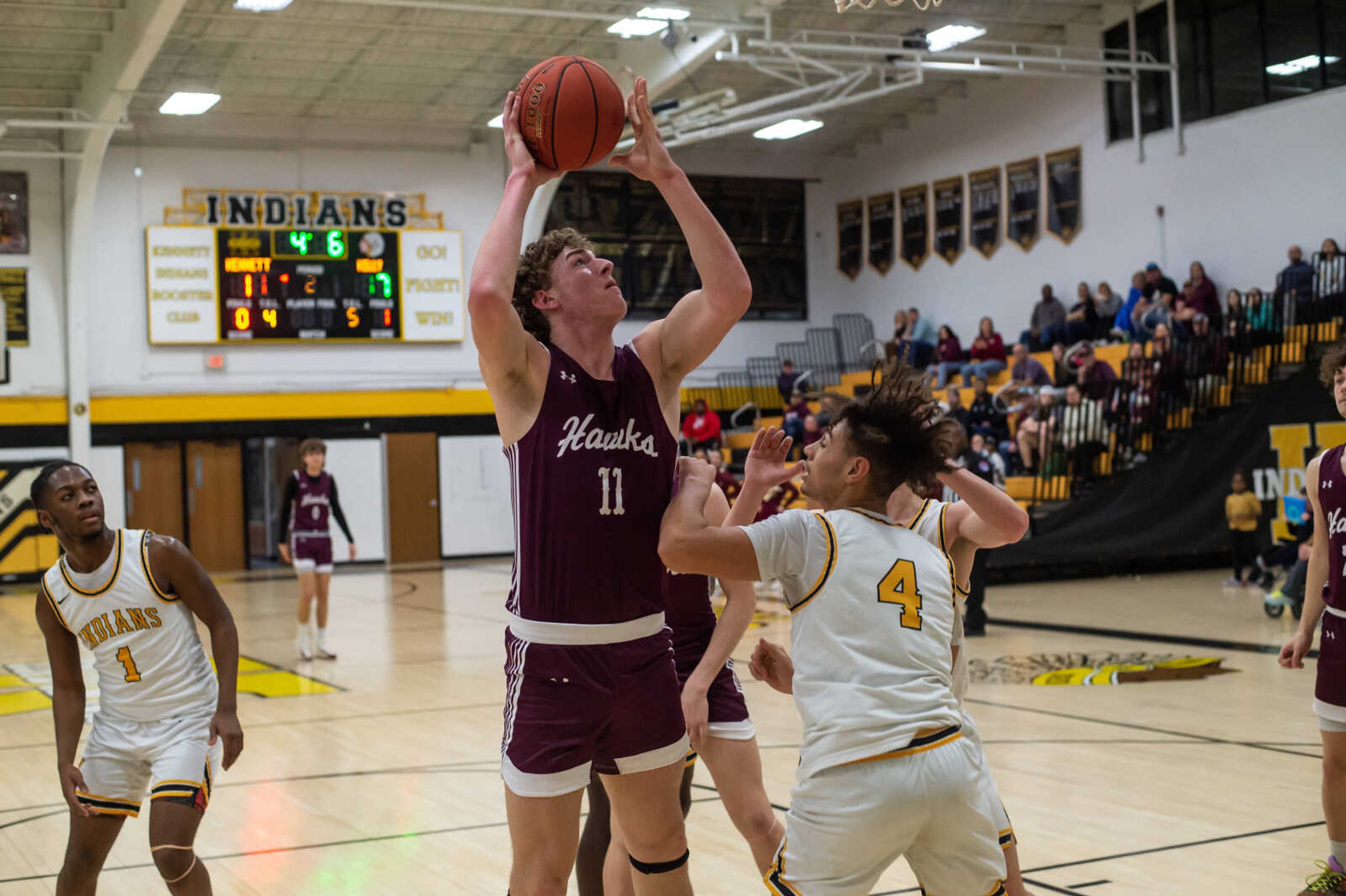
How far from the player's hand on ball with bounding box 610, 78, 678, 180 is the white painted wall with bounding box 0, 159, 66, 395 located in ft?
59.0

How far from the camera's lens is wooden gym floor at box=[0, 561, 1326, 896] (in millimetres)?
4621

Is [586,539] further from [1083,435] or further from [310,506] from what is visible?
[1083,435]

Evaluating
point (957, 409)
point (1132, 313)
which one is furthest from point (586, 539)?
point (1132, 313)

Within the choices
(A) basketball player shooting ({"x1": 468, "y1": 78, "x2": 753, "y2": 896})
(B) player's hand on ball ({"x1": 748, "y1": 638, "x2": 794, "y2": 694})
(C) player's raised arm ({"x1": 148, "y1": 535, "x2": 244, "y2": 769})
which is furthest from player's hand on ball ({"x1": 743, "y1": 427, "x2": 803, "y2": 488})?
(C) player's raised arm ({"x1": 148, "y1": 535, "x2": 244, "y2": 769})

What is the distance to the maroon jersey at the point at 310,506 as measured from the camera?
1019 centimetres

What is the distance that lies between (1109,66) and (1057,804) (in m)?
14.0

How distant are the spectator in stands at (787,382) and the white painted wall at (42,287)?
10.3 metres

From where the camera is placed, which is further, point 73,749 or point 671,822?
point 73,749

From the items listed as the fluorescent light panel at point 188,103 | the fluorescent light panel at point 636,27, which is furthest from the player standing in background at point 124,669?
the fluorescent light panel at point 188,103

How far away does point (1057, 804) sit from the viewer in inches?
211

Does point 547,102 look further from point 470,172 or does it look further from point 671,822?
point 470,172

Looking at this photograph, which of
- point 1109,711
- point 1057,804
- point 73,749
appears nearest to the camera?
point 73,749

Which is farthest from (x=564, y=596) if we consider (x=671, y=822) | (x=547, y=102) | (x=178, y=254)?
(x=178, y=254)

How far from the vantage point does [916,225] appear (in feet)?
72.6
